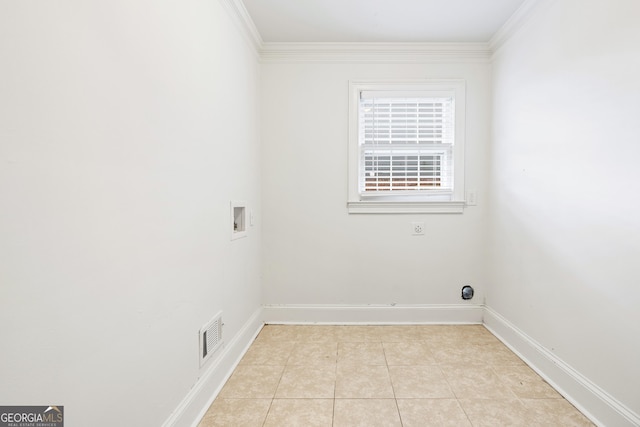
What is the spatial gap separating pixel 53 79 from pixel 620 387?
8.15 feet

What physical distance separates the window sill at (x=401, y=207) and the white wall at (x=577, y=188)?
1.44ft

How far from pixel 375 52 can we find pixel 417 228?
162 cm

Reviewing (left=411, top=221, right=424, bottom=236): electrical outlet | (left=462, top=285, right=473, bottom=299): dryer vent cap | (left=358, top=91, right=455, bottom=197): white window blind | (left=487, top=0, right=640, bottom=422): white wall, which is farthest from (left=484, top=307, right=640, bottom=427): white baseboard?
(left=358, top=91, right=455, bottom=197): white window blind

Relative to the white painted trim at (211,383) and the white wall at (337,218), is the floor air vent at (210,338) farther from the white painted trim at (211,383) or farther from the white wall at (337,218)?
the white wall at (337,218)

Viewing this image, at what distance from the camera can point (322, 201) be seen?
283 cm

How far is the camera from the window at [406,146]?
2.79 meters

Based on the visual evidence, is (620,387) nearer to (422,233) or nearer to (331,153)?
(422,233)

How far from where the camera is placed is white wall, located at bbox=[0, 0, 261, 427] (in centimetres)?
72

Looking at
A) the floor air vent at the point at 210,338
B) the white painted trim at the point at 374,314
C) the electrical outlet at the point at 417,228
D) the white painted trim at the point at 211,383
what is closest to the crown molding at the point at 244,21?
the floor air vent at the point at 210,338

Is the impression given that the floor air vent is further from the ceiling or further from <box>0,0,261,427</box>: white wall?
the ceiling

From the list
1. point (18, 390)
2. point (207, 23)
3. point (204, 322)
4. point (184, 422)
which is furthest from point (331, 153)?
point (18, 390)

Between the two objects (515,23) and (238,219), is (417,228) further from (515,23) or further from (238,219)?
(515,23)

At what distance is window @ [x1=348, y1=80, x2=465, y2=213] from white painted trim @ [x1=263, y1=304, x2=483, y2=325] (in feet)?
2.92

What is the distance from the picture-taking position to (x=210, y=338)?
174 centimetres
